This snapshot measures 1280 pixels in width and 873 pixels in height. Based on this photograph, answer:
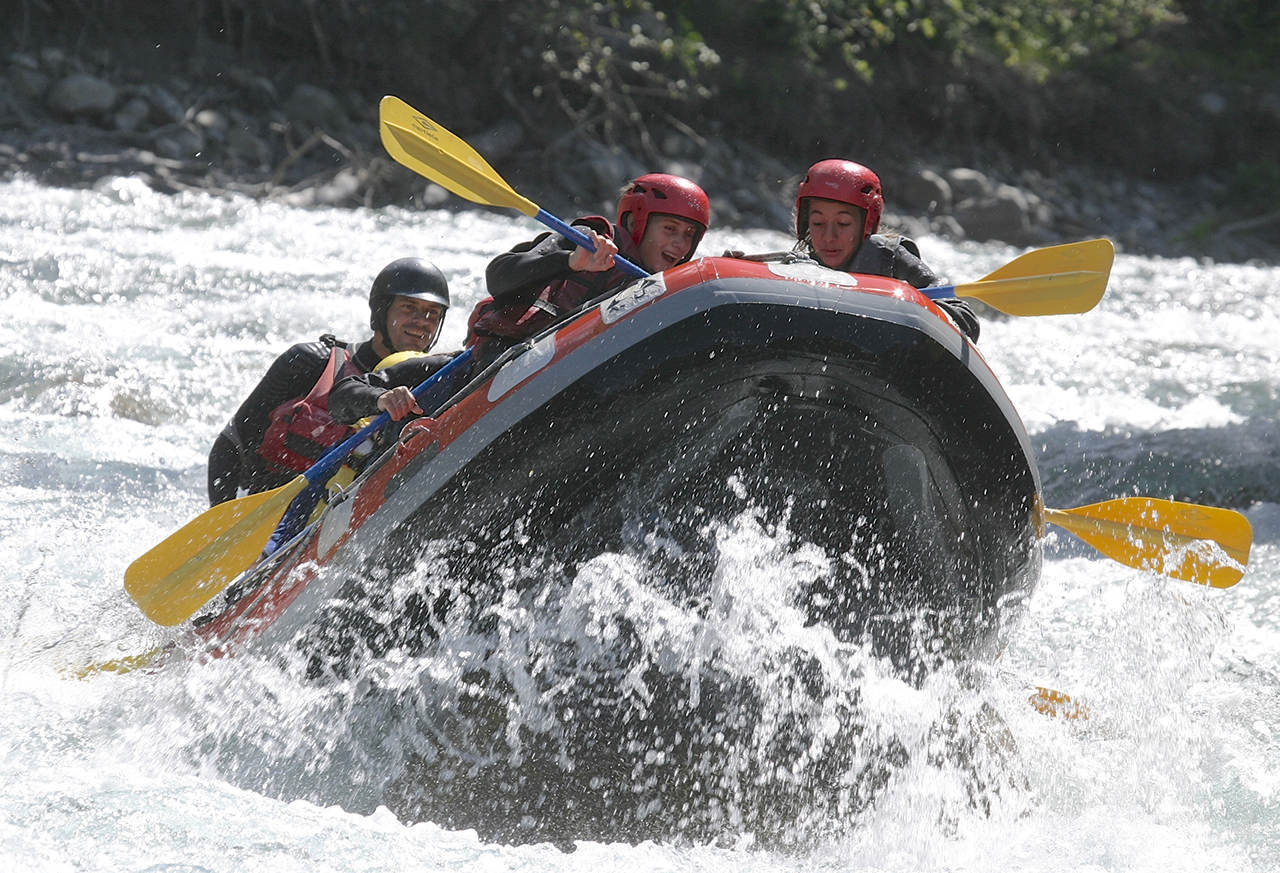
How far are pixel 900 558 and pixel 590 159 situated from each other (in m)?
8.96

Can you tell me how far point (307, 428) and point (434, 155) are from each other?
866 mm

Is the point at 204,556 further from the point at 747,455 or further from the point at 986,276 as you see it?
the point at 986,276

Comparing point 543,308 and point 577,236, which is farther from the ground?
point 577,236

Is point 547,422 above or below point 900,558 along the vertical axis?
above

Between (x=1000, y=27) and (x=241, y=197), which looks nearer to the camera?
(x=241, y=197)

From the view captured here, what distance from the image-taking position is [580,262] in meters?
3.12

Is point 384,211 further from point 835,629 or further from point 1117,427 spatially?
point 835,629

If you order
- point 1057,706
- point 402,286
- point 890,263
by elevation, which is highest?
point 890,263

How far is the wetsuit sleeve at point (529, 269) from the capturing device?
3.24 m

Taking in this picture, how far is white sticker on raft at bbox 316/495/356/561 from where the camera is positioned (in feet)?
9.99

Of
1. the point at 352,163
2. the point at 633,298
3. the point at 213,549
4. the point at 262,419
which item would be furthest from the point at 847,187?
the point at 352,163

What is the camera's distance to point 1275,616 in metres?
4.58

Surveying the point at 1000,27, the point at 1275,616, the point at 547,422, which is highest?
the point at 1000,27

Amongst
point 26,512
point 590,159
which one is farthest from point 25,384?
point 590,159
